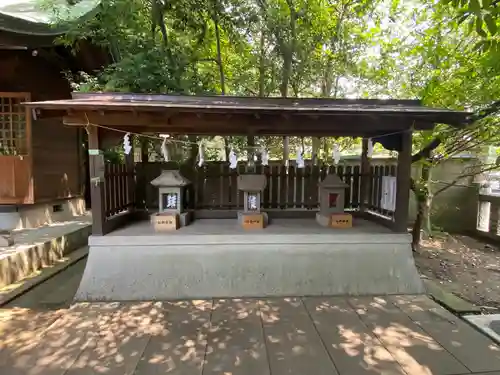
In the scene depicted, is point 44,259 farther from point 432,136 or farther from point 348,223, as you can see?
point 432,136

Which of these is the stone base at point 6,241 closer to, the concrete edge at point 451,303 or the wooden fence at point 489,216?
the concrete edge at point 451,303

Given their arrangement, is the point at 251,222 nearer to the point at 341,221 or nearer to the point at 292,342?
the point at 341,221

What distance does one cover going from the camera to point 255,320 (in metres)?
3.78

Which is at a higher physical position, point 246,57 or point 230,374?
point 246,57

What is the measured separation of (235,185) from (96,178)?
2523 mm

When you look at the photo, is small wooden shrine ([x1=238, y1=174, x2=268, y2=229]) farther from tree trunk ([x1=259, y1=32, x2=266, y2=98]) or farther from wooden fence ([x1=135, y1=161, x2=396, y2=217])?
tree trunk ([x1=259, y1=32, x2=266, y2=98])

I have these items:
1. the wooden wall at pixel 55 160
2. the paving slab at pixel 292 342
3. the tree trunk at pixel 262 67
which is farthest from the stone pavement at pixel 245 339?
the tree trunk at pixel 262 67

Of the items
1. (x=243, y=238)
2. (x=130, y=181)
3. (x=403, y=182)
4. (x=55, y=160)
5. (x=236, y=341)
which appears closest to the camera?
(x=236, y=341)

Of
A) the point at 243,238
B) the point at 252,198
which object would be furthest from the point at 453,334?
the point at 252,198

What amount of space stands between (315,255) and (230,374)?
2339 millimetres

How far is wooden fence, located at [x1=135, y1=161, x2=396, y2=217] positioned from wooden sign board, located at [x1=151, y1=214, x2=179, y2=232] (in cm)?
106

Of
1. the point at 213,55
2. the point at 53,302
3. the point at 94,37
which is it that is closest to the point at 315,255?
the point at 53,302

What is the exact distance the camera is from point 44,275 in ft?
17.5

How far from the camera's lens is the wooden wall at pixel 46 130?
6859 millimetres
